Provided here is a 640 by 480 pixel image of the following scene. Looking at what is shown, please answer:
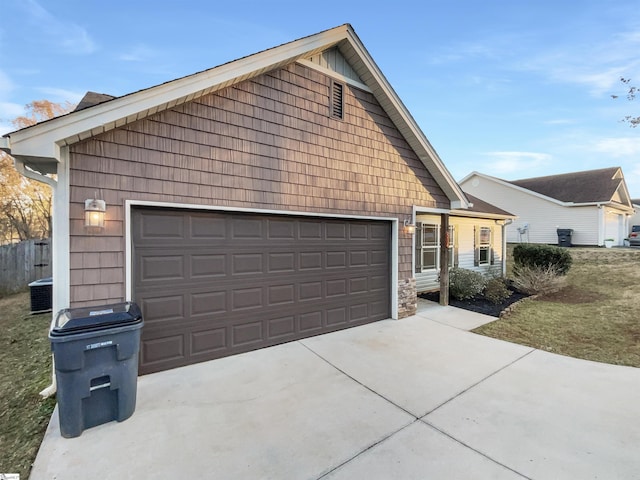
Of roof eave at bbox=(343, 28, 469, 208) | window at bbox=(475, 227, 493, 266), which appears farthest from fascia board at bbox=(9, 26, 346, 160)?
window at bbox=(475, 227, 493, 266)

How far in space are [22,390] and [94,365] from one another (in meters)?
1.96

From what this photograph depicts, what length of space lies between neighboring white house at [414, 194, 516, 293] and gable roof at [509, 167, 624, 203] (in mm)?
9688

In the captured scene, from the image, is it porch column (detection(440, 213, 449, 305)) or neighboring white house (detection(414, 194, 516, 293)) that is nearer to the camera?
porch column (detection(440, 213, 449, 305))

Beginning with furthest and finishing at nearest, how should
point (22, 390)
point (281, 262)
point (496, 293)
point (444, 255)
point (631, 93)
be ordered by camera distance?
point (496, 293) → point (444, 255) → point (631, 93) → point (281, 262) → point (22, 390)

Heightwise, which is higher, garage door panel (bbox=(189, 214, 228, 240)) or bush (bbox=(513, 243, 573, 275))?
garage door panel (bbox=(189, 214, 228, 240))

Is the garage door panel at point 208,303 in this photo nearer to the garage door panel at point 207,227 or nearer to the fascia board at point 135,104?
the garage door panel at point 207,227

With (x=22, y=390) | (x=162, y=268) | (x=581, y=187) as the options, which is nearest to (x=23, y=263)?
(x=22, y=390)

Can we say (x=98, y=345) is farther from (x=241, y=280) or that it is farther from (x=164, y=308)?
(x=241, y=280)

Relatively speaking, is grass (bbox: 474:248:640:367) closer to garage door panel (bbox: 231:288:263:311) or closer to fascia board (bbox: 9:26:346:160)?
garage door panel (bbox: 231:288:263:311)

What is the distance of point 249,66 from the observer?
4.45 m

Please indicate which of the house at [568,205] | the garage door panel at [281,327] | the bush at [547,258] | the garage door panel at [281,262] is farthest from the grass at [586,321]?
the house at [568,205]

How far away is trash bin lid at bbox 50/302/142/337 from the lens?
2.74m

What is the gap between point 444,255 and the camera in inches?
297

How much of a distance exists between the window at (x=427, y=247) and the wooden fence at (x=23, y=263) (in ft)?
41.9
